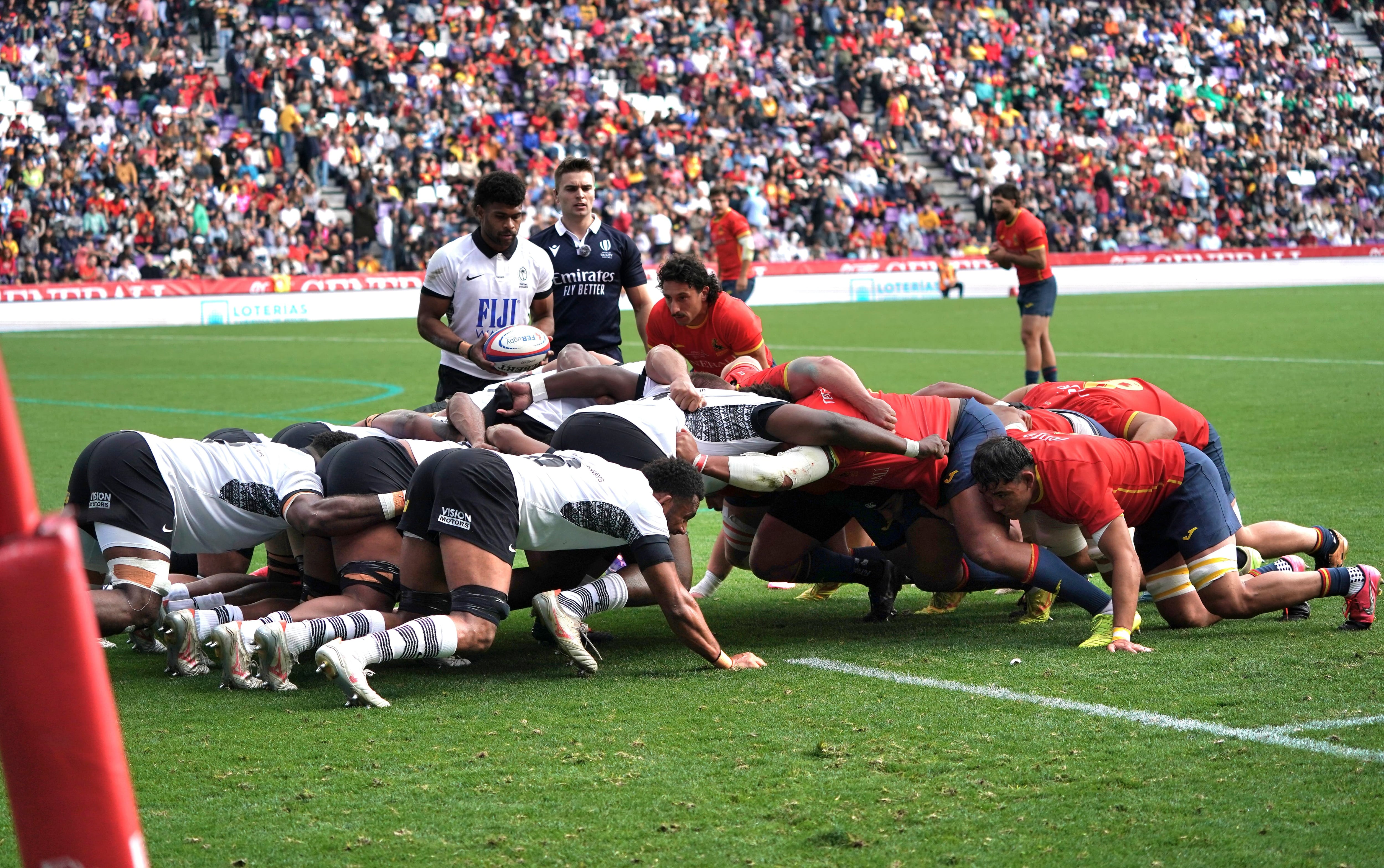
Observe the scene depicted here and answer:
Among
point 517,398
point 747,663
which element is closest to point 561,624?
point 747,663

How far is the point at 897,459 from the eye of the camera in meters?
5.96

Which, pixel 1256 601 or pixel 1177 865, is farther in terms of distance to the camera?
pixel 1256 601

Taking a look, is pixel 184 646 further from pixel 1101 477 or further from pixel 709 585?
pixel 1101 477

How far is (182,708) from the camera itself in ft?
16.3

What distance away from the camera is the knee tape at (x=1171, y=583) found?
580cm

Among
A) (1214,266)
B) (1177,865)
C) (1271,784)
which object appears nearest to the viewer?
(1177,865)

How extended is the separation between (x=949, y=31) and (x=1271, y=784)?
36.5 meters

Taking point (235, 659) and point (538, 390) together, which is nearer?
point (235, 659)

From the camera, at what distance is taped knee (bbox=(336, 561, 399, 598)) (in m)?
5.54

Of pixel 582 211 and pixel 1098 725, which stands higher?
pixel 582 211

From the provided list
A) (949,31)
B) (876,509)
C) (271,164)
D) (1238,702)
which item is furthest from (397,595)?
(949,31)

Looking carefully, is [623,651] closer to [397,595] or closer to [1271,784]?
[397,595]

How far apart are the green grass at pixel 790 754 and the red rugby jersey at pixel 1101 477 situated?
0.52 meters

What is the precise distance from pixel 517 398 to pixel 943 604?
7.39 ft
